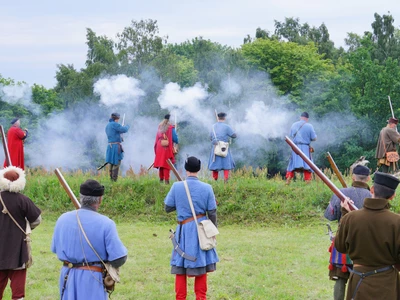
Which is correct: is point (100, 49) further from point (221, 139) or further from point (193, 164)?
point (193, 164)

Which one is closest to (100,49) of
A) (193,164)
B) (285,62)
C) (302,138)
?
(285,62)

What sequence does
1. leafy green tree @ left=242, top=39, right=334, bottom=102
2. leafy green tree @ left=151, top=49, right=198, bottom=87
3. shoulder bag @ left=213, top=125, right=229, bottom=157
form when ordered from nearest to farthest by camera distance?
1. shoulder bag @ left=213, top=125, right=229, bottom=157
2. leafy green tree @ left=151, top=49, right=198, bottom=87
3. leafy green tree @ left=242, top=39, right=334, bottom=102

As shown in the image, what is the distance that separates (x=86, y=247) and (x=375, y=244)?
2.49 metres

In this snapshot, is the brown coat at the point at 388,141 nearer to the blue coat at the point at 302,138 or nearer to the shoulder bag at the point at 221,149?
the blue coat at the point at 302,138

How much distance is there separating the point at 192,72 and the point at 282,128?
26.4 ft

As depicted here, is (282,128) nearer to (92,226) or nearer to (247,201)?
A: (247,201)

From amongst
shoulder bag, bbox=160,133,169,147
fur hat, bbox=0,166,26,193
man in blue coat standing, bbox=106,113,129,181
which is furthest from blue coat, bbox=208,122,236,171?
fur hat, bbox=0,166,26,193

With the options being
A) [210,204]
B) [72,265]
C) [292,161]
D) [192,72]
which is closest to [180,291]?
[210,204]

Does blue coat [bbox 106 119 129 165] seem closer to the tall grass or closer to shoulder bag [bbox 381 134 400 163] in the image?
the tall grass

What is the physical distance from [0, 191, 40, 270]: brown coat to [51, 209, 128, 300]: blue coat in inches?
59.2

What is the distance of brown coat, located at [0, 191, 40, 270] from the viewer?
646cm

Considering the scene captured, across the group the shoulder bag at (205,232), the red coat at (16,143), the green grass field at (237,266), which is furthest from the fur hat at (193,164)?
the red coat at (16,143)

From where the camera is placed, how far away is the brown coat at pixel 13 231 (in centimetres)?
646

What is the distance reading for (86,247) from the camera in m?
5.08
